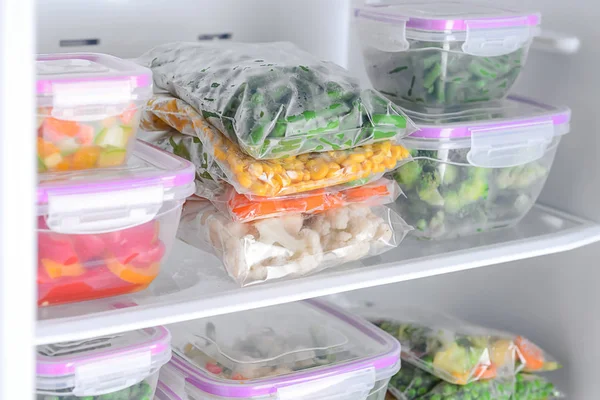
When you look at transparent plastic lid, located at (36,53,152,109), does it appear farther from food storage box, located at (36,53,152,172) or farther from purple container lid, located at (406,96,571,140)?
purple container lid, located at (406,96,571,140)

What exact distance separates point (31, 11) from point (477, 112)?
0.75 m

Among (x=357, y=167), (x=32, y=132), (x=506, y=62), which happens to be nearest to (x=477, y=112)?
(x=506, y=62)

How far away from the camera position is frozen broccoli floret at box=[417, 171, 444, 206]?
1246 millimetres

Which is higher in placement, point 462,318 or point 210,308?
point 210,308

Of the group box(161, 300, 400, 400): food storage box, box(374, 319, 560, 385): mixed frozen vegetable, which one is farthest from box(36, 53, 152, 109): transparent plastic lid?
box(374, 319, 560, 385): mixed frozen vegetable

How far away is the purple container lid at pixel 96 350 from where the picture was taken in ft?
3.20

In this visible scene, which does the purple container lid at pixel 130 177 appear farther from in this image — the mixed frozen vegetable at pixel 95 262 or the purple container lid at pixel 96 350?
the purple container lid at pixel 96 350

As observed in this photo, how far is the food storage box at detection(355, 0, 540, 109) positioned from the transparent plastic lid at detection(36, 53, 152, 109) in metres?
0.43

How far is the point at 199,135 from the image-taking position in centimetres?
116

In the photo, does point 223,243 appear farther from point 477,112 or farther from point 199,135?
point 477,112

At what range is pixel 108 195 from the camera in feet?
3.17

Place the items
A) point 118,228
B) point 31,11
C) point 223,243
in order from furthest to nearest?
point 223,243, point 118,228, point 31,11

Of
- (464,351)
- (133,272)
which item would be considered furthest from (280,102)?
(464,351)

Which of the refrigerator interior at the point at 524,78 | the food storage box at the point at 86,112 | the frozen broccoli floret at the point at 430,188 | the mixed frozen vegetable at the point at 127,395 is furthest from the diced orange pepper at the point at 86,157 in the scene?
the frozen broccoli floret at the point at 430,188
